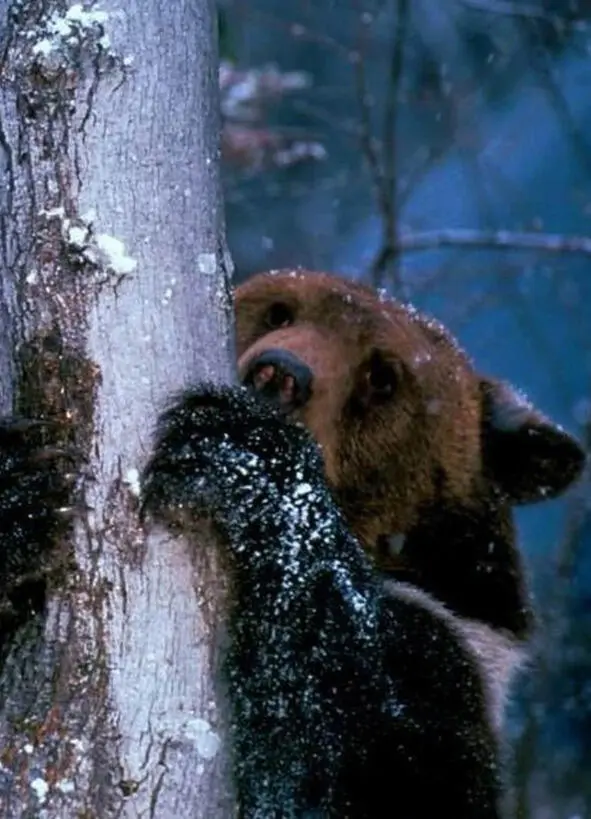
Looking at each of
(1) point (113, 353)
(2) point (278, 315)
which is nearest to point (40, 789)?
(1) point (113, 353)

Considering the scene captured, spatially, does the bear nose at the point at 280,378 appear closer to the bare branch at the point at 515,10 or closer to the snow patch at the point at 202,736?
the snow patch at the point at 202,736

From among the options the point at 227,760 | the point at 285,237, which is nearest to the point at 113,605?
the point at 227,760

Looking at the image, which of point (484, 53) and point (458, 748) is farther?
point (484, 53)

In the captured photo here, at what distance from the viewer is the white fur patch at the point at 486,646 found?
3.72 m

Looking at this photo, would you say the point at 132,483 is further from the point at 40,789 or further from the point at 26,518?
the point at 40,789

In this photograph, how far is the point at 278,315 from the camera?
175 inches

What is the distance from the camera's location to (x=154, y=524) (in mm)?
2934

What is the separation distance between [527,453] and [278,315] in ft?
2.15

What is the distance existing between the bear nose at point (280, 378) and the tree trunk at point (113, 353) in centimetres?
69

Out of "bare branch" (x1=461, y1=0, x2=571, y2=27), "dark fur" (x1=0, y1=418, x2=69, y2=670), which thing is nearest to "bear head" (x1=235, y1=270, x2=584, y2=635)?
"dark fur" (x1=0, y1=418, x2=69, y2=670)

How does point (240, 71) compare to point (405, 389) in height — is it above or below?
above

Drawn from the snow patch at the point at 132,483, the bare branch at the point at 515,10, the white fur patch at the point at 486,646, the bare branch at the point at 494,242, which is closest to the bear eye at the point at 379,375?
the white fur patch at the point at 486,646

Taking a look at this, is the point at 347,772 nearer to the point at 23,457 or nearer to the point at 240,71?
the point at 23,457

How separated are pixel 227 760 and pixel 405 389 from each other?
4.91ft
